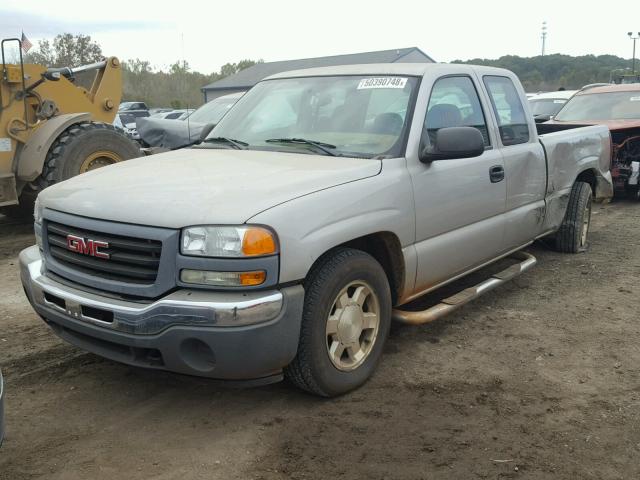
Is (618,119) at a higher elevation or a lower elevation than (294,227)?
higher

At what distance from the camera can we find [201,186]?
131 inches

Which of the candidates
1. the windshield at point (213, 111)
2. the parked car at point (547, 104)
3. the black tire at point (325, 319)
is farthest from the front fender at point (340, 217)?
the parked car at point (547, 104)

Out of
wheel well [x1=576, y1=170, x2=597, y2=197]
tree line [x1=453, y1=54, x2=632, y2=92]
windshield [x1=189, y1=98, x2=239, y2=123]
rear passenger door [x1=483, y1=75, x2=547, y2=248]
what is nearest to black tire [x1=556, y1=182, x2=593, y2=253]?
wheel well [x1=576, y1=170, x2=597, y2=197]

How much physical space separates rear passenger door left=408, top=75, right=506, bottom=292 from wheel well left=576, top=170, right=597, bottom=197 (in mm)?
2207

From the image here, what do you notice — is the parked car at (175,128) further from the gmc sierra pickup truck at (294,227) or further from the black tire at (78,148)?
the gmc sierra pickup truck at (294,227)

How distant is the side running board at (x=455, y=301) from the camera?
3.99m

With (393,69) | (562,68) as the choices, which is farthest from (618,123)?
(562,68)

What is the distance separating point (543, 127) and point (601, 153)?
1.03 m

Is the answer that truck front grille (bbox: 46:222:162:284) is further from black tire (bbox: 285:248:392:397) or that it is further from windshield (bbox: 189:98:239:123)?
windshield (bbox: 189:98:239:123)

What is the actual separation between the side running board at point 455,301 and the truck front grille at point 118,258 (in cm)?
165

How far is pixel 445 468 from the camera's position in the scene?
9.56ft

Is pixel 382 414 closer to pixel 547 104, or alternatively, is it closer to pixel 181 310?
pixel 181 310

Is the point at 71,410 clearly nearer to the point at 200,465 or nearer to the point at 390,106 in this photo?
the point at 200,465

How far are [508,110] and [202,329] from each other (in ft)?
11.0
